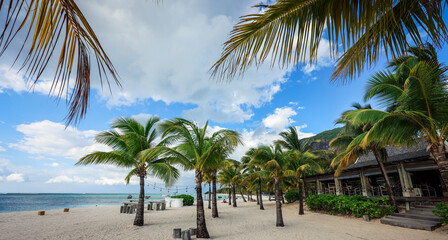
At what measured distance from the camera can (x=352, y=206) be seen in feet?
43.7


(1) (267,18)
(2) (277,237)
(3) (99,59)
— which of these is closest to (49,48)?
(3) (99,59)

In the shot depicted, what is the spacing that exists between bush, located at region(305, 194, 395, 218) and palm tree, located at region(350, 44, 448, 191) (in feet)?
24.5

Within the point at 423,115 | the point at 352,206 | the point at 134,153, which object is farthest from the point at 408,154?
the point at 134,153

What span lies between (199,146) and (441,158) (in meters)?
8.49

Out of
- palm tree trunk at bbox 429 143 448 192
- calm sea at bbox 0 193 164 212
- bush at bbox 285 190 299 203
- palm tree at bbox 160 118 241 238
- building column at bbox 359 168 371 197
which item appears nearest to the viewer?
palm tree trunk at bbox 429 143 448 192

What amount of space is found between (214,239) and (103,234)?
547cm

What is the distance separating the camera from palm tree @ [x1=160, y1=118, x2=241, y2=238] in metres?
9.00

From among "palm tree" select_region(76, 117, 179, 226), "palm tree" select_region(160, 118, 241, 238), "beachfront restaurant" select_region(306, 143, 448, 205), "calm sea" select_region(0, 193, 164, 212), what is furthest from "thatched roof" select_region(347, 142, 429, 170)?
"calm sea" select_region(0, 193, 164, 212)

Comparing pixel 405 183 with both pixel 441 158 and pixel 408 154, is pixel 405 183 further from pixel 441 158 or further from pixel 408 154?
pixel 441 158

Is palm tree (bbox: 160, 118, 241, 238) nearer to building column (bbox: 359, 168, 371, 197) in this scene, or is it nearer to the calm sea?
building column (bbox: 359, 168, 371, 197)

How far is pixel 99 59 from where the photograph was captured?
3.48ft

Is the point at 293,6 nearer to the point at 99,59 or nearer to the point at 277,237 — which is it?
the point at 99,59

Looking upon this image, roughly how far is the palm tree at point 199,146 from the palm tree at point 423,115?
5.08 meters

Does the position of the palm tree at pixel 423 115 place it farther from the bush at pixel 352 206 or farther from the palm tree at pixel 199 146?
the bush at pixel 352 206
